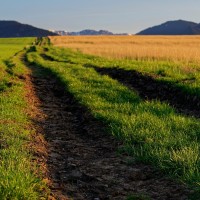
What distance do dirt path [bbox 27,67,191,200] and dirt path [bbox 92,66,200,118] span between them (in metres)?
3.02

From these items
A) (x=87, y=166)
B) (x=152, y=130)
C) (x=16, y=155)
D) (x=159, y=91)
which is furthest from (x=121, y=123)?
(x=159, y=91)

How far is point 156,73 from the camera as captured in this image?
64.8 ft

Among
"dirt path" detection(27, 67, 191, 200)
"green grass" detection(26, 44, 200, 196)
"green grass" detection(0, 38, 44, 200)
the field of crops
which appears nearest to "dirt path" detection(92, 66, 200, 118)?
the field of crops

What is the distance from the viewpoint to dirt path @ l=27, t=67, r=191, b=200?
20.5ft

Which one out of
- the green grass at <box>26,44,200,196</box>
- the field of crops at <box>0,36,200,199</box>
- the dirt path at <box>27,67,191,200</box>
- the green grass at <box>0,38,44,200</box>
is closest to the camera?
the green grass at <box>0,38,44,200</box>

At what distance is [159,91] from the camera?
15.8m

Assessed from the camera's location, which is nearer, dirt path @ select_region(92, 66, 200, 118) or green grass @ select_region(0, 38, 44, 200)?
green grass @ select_region(0, 38, 44, 200)

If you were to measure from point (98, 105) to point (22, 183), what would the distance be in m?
6.99

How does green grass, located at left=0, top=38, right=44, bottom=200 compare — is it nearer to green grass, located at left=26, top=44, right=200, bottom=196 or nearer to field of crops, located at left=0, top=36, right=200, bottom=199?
field of crops, located at left=0, top=36, right=200, bottom=199

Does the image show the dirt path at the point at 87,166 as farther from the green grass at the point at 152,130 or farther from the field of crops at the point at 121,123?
the green grass at the point at 152,130

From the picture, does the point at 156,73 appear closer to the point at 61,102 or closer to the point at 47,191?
the point at 61,102

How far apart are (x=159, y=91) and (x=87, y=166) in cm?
868

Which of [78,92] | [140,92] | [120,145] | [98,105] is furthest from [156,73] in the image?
[120,145]

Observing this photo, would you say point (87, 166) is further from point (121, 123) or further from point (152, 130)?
point (121, 123)
